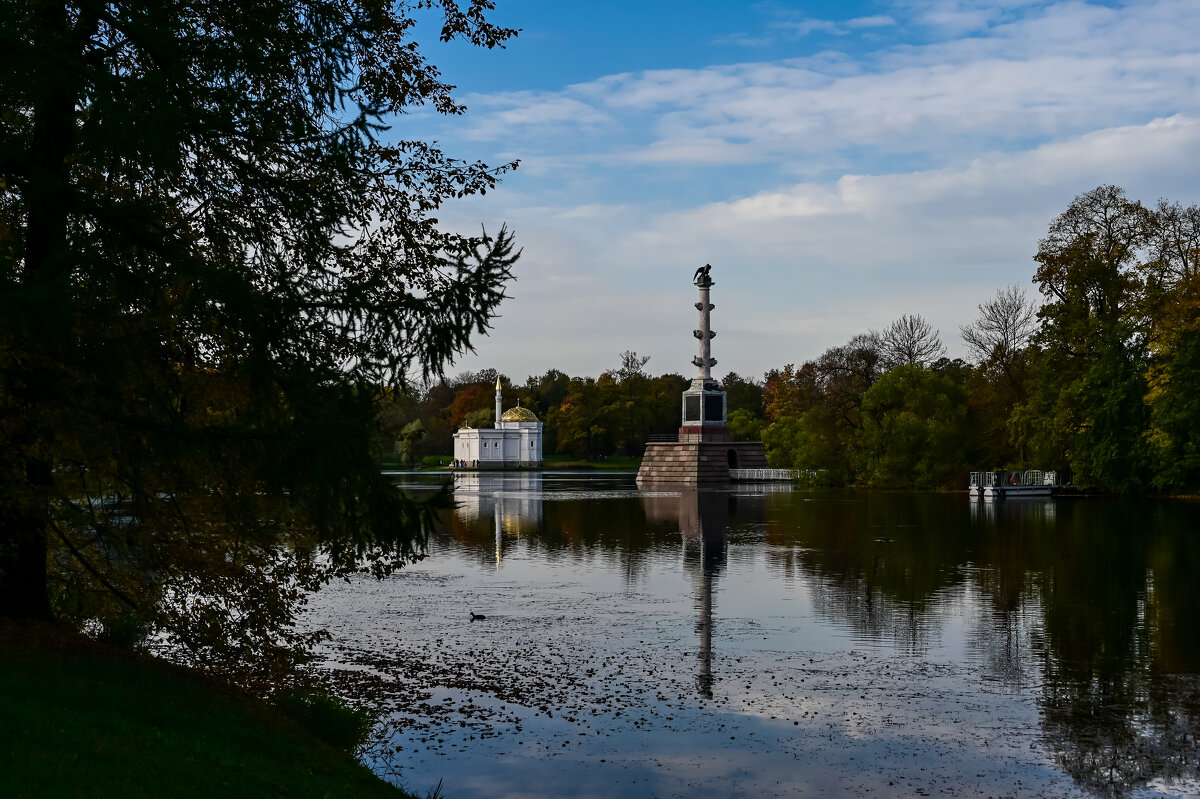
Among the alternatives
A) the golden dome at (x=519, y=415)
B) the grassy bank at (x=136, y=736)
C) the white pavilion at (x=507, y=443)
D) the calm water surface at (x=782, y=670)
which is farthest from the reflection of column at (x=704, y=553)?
the golden dome at (x=519, y=415)

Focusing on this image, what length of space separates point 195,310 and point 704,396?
2507 inches

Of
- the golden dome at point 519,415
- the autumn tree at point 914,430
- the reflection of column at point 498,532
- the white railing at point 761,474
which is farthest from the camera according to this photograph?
the golden dome at point 519,415

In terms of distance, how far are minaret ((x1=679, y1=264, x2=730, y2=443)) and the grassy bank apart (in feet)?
204

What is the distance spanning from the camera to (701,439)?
2783 inches

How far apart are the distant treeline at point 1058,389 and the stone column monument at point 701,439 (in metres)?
5.00

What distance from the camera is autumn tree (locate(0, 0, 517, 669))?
7.94 m

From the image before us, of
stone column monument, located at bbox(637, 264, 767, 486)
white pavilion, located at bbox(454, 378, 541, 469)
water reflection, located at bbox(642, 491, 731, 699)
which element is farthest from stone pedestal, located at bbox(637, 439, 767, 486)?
white pavilion, located at bbox(454, 378, 541, 469)

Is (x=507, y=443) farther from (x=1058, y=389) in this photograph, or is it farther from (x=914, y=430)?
(x=1058, y=389)

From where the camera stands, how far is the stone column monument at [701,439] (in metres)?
69.2

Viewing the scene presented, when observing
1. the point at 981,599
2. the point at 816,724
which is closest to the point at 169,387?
the point at 816,724

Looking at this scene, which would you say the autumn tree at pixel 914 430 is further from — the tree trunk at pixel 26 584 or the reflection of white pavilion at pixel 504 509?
the tree trunk at pixel 26 584

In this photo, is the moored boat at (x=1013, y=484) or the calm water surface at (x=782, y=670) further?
the moored boat at (x=1013, y=484)

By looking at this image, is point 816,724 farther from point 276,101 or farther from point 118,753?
point 276,101

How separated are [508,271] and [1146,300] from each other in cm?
4409
